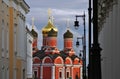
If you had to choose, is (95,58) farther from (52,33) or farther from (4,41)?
(52,33)

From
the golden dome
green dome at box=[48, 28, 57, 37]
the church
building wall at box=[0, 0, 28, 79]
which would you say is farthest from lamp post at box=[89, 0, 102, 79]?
the golden dome

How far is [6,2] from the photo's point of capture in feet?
156

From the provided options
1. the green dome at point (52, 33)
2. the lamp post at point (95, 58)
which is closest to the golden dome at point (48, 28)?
the green dome at point (52, 33)

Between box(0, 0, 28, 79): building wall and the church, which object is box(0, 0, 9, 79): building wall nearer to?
box(0, 0, 28, 79): building wall

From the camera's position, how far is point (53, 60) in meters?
123

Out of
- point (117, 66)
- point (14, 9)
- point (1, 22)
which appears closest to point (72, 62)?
point (14, 9)

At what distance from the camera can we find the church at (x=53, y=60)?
4840 inches

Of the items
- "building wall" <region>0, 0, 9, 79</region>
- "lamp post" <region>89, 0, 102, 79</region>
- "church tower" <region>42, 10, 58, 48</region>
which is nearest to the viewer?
"lamp post" <region>89, 0, 102, 79</region>

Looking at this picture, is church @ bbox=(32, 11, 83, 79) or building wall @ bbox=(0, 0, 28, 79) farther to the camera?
church @ bbox=(32, 11, 83, 79)

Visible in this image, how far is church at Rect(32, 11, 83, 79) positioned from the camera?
12294cm

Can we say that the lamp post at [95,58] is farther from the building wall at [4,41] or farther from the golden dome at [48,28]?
the golden dome at [48,28]

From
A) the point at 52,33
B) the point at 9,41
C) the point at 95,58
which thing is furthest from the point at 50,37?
the point at 95,58

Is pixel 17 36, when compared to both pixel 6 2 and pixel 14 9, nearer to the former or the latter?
pixel 14 9

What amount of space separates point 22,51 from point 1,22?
18.6 meters
